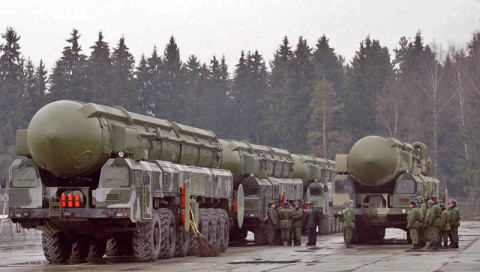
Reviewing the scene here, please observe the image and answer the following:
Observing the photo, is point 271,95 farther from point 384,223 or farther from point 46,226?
point 46,226

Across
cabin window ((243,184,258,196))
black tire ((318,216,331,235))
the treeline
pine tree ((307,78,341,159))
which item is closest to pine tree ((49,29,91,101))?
the treeline

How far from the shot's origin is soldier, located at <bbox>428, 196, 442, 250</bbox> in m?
27.7

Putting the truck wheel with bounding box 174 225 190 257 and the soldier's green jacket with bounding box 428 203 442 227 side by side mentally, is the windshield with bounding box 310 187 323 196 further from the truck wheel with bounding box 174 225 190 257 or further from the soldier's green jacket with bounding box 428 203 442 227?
the truck wheel with bounding box 174 225 190 257

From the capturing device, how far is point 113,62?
9688 cm

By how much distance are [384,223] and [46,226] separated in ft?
42.2

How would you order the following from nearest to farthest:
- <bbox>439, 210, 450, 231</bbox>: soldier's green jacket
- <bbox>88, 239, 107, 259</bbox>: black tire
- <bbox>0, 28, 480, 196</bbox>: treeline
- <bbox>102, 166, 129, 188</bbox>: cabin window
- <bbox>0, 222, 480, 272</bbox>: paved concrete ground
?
1. <bbox>0, 222, 480, 272</bbox>: paved concrete ground
2. <bbox>102, 166, 129, 188</bbox>: cabin window
3. <bbox>88, 239, 107, 259</bbox>: black tire
4. <bbox>439, 210, 450, 231</bbox>: soldier's green jacket
5. <bbox>0, 28, 480, 196</bbox>: treeline

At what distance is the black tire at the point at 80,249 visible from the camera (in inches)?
954

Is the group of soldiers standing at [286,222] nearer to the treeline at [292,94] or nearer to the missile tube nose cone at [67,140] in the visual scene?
the missile tube nose cone at [67,140]

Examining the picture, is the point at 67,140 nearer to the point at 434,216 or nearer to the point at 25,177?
the point at 25,177

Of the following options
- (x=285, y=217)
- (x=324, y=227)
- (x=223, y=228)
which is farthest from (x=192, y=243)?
(x=324, y=227)

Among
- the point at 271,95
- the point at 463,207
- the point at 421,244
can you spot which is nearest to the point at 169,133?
the point at 421,244

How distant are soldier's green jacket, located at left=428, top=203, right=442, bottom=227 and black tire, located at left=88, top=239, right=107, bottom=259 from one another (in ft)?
31.9

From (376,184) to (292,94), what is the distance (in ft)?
234

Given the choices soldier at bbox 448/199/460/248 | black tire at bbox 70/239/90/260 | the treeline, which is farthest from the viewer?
the treeline
